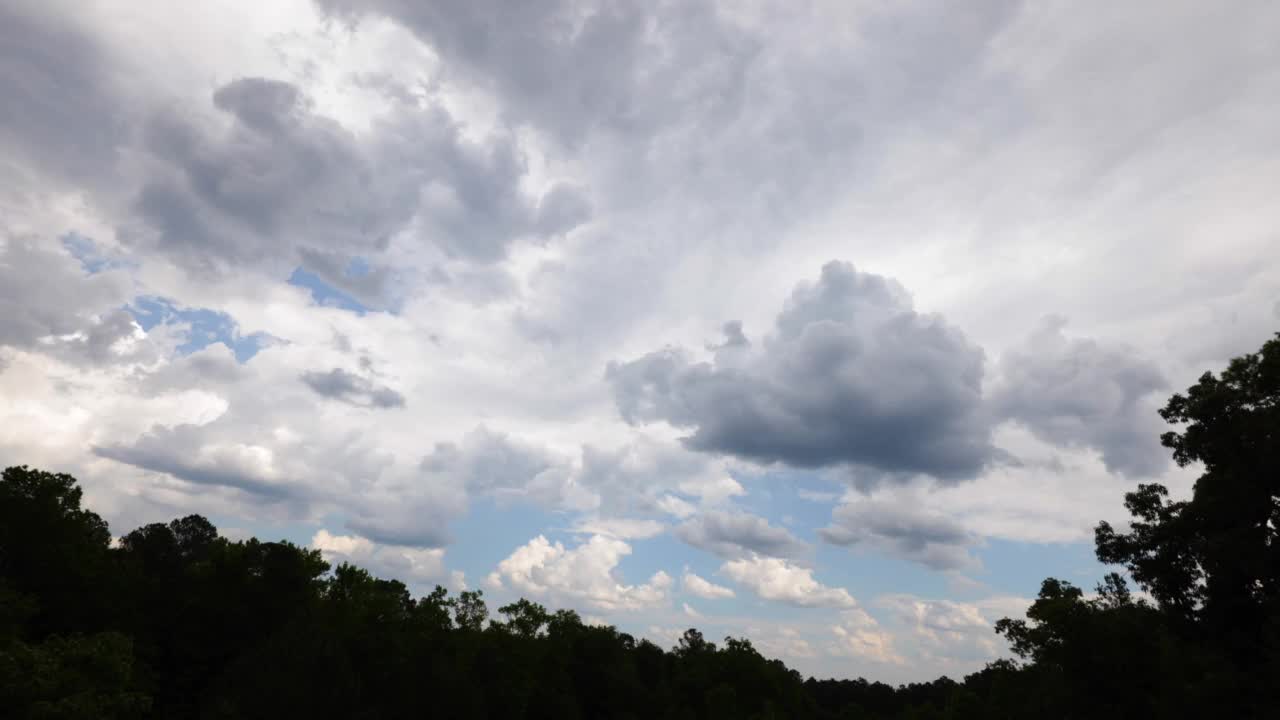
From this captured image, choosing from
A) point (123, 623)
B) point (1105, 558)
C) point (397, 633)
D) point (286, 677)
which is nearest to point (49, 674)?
point (286, 677)

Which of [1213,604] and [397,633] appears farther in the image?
[397,633]

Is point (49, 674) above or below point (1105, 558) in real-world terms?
below

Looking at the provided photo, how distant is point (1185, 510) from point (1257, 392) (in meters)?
6.70

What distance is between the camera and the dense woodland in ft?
110

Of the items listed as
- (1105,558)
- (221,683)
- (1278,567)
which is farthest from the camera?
(221,683)

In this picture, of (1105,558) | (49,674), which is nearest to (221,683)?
(49,674)

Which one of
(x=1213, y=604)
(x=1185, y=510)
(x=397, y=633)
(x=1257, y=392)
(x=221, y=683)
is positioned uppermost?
(x=1257, y=392)

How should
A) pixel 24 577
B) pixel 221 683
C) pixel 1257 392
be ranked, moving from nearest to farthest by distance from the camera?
pixel 1257 392, pixel 24 577, pixel 221 683

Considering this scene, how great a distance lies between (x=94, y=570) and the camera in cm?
5103

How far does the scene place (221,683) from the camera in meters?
50.7

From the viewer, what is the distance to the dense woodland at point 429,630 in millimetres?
33562

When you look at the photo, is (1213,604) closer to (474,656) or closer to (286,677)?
(286,677)

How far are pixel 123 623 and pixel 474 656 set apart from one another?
24.4 m

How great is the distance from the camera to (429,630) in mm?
71875
